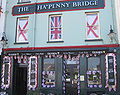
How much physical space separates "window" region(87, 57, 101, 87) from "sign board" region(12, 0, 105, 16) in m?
3.65

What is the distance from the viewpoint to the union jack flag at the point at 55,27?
10.6 metres

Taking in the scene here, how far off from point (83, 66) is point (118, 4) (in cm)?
473

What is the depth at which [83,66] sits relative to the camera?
9.74m

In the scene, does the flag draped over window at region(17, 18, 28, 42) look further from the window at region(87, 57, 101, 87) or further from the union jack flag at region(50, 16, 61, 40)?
the window at region(87, 57, 101, 87)

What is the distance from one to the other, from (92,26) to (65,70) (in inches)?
140

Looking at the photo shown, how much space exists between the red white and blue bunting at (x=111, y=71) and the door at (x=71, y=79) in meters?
1.96

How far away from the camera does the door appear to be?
32.2 ft

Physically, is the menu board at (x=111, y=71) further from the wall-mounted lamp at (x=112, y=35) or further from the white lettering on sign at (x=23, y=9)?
the white lettering on sign at (x=23, y=9)

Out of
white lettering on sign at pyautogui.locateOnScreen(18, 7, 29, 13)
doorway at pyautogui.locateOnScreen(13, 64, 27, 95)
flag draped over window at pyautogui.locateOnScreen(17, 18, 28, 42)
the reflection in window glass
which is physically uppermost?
white lettering on sign at pyautogui.locateOnScreen(18, 7, 29, 13)

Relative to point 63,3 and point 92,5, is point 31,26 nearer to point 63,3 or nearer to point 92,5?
point 63,3

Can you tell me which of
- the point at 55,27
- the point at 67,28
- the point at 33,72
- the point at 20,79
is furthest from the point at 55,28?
the point at 20,79

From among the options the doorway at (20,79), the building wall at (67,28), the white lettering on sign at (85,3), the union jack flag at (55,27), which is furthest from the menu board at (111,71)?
the doorway at (20,79)

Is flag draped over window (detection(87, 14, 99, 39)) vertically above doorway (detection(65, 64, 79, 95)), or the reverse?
flag draped over window (detection(87, 14, 99, 39))

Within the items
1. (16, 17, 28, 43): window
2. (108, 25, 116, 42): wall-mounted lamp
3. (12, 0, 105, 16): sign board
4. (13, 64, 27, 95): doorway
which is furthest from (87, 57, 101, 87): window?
(16, 17, 28, 43): window
